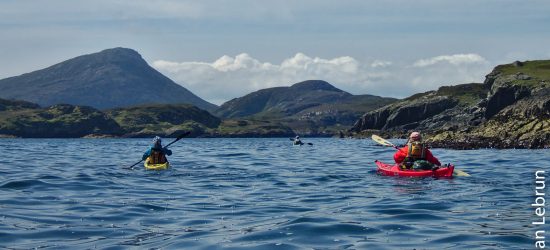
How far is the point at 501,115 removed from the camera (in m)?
89.2

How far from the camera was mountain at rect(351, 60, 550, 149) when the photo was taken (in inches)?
2867

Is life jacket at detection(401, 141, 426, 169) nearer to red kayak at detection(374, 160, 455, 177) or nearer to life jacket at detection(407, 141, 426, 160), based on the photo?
life jacket at detection(407, 141, 426, 160)

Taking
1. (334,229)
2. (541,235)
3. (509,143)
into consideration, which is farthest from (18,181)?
(509,143)

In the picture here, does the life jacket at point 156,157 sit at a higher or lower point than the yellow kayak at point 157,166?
higher

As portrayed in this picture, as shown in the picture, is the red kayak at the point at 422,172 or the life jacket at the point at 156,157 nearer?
the red kayak at the point at 422,172

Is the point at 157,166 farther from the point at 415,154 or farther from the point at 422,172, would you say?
the point at 422,172

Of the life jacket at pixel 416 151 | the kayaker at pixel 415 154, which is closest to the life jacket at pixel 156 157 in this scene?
the kayaker at pixel 415 154

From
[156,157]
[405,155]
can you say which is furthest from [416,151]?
[156,157]

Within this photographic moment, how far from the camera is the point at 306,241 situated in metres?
14.2

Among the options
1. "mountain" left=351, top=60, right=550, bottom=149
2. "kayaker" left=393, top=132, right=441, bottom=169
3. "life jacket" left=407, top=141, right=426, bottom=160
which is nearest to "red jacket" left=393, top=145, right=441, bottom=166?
"kayaker" left=393, top=132, right=441, bottom=169

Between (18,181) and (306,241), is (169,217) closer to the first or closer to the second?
(306,241)

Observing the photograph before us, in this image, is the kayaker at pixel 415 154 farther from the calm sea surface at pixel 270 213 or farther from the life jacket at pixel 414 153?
the calm sea surface at pixel 270 213

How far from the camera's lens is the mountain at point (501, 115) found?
72812 mm

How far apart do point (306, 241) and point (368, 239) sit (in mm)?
1398
